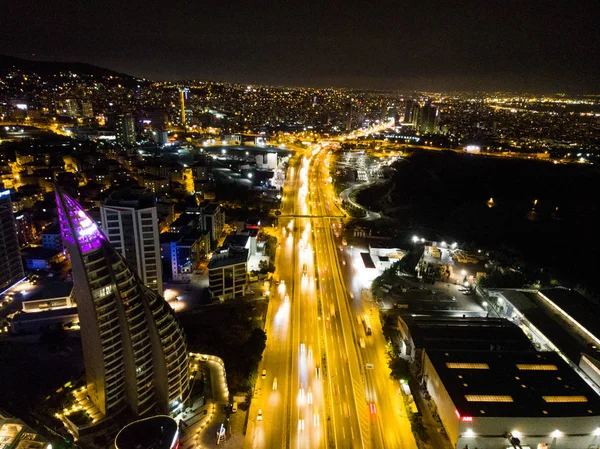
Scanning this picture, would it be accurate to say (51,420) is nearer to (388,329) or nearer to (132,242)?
(132,242)

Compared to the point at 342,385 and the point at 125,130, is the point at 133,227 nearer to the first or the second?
the point at 342,385

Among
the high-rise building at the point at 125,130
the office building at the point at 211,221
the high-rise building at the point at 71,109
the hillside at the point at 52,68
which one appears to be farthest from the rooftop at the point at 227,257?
the hillside at the point at 52,68

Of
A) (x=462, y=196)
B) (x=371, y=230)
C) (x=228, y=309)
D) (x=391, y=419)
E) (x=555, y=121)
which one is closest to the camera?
(x=391, y=419)

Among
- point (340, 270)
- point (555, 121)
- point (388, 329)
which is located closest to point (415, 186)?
point (340, 270)

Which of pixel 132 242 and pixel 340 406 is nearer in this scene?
pixel 340 406

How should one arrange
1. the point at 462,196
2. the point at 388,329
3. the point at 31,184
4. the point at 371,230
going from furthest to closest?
the point at 462,196 → the point at 31,184 → the point at 371,230 → the point at 388,329

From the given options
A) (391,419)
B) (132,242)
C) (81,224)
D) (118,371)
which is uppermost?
(81,224)

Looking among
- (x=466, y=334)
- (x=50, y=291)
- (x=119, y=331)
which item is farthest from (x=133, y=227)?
(x=466, y=334)
